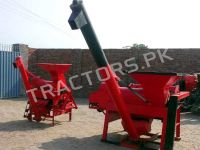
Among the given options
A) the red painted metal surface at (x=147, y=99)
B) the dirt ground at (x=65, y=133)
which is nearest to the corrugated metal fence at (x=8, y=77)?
the dirt ground at (x=65, y=133)

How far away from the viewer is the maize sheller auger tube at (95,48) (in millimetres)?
4805

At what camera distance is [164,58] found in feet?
47.1

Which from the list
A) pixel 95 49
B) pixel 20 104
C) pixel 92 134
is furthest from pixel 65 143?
pixel 20 104

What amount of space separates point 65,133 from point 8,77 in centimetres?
729

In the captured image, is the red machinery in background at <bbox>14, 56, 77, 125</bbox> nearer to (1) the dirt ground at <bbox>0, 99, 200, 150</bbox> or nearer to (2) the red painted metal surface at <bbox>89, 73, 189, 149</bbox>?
(1) the dirt ground at <bbox>0, 99, 200, 150</bbox>

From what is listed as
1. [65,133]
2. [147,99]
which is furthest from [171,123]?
[65,133]

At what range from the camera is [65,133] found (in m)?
7.52

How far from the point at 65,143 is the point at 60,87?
214 centimetres

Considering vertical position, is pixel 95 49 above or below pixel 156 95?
above

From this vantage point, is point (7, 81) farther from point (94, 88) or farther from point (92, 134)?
point (92, 134)

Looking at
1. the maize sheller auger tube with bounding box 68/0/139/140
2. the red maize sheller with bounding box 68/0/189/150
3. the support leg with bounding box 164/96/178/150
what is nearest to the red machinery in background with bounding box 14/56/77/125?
the red maize sheller with bounding box 68/0/189/150

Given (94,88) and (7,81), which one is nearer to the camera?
(7,81)

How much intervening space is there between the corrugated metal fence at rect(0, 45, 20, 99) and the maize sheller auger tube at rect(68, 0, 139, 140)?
8788 mm

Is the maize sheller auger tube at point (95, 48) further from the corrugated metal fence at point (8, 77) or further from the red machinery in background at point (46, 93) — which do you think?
the corrugated metal fence at point (8, 77)
